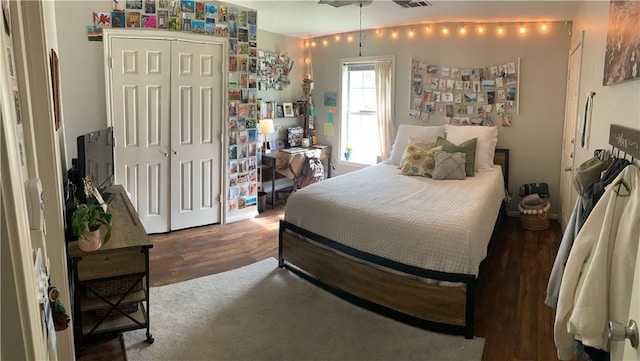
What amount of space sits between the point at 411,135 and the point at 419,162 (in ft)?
2.60

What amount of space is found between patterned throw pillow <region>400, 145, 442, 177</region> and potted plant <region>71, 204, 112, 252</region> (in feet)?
9.71

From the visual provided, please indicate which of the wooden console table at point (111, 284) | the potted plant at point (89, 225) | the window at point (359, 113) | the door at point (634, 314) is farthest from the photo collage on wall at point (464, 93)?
the door at point (634, 314)

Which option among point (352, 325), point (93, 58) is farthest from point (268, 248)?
point (93, 58)

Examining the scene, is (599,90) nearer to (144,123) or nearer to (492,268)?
(492,268)

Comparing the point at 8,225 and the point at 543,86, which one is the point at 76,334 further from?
Result: the point at 543,86

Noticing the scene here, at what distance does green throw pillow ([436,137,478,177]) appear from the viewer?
4445 mm

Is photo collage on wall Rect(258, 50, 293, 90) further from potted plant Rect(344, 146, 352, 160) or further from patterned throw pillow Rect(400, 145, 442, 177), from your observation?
patterned throw pillow Rect(400, 145, 442, 177)

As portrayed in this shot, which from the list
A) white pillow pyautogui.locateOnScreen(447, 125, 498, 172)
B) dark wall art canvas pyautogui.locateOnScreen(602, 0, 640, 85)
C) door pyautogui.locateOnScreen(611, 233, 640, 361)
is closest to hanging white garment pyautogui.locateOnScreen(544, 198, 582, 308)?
dark wall art canvas pyautogui.locateOnScreen(602, 0, 640, 85)

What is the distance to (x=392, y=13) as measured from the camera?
488 centimetres

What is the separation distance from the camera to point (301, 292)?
3223 millimetres

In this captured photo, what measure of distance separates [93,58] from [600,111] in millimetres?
4024

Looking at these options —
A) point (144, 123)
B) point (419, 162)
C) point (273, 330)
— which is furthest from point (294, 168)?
point (273, 330)

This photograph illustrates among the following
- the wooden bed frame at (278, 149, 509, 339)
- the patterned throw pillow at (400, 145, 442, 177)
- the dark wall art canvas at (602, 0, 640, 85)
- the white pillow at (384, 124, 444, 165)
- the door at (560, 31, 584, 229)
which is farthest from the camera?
the white pillow at (384, 124, 444, 165)

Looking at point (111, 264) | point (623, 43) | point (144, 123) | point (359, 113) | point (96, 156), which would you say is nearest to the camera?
point (623, 43)
